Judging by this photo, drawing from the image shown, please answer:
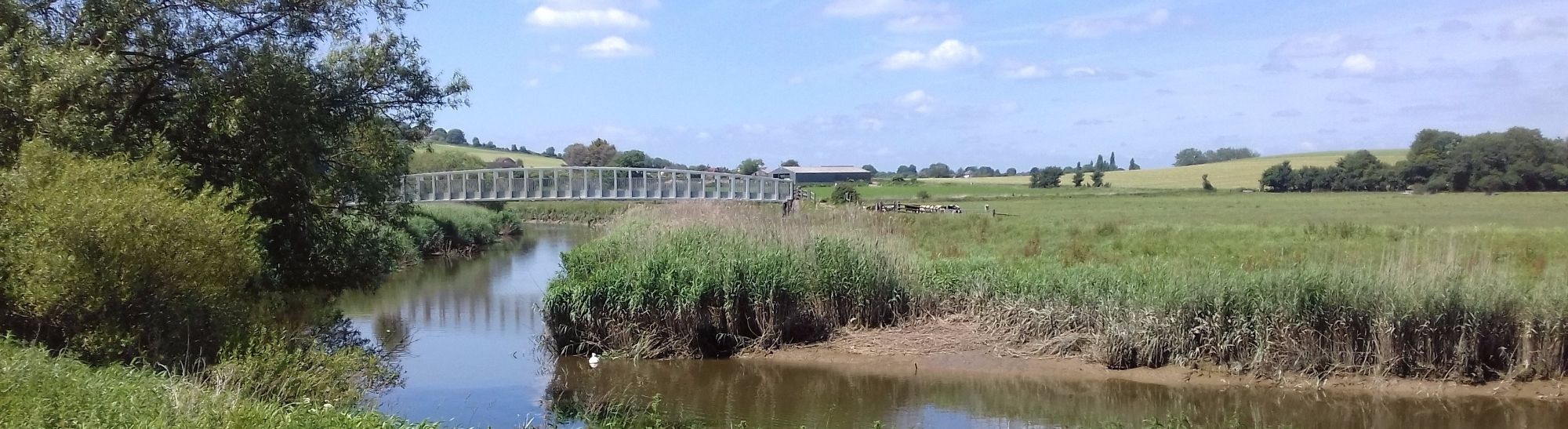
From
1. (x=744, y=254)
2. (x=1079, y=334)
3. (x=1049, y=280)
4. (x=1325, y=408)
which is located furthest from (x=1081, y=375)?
(x=744, y=254)

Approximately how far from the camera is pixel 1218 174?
273ft

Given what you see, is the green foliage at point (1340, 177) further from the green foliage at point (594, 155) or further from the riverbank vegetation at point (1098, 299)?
the green foliage at point (594, 155)

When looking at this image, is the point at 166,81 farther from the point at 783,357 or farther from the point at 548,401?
the point at 783,357

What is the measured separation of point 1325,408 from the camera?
12.9 metres

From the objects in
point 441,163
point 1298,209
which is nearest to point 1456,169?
point 1298,209

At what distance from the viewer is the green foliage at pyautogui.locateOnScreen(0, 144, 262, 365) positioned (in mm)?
8672

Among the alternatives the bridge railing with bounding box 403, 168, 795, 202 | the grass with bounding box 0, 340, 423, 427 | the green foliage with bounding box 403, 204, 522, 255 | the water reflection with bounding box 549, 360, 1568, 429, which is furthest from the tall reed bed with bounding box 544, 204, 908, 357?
the bridge railing with bounding box 403, 168, 795, 202

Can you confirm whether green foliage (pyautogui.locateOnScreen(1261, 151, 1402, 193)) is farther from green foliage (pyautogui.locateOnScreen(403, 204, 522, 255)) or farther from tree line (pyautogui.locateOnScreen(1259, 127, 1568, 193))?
green foliage (pyautogui.locateOnScreen(403, 204, 522, 255))

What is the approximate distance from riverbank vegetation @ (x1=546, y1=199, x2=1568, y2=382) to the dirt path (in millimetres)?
190

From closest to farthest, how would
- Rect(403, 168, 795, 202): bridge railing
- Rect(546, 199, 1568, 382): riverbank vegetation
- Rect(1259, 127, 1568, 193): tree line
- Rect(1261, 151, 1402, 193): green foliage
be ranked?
Rect(546, 199, 1568, 382): riverbank vegetation < Rect(403, 168, 795, 202): bridge railing < Rect(1259, 127, 1568, 193): tree line < Rect(1261, 151, 1402, 193): green foliage

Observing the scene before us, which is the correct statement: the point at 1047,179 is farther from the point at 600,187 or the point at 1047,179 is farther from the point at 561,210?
the point at 600,187

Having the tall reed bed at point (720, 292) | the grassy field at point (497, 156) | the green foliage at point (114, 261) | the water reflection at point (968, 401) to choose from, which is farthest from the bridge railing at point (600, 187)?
the grassy field at point (497, 156)

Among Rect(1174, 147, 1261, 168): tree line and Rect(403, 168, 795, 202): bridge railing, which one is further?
Rect(1174, 147, 1261, 168): tree line

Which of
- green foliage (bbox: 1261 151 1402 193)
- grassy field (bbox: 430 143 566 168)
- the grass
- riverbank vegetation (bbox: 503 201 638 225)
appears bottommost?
riverbank vegetation (bbox: 503 201 638 225)
